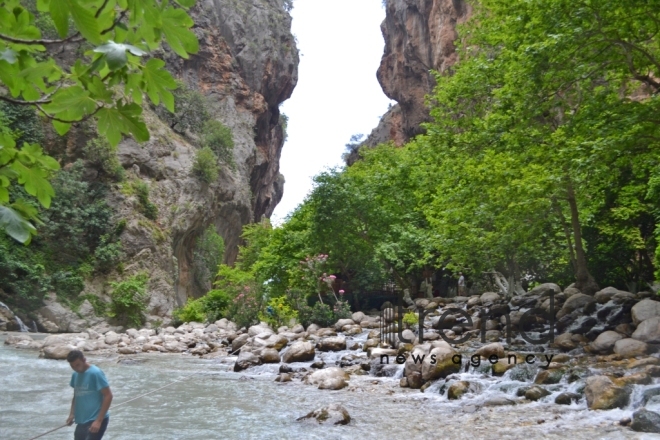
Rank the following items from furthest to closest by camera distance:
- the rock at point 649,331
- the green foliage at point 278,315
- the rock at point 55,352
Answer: the green foliage at point 278,315, the rock at point 55,352, the rock at point 649,331

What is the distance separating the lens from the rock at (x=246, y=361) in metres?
13.3

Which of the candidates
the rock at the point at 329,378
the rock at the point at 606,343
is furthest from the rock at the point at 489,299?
the rock at the point at 329,378

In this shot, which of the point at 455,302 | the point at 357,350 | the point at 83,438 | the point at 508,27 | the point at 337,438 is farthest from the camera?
the point at 455,302

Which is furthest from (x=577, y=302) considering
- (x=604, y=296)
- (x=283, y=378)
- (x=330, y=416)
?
(x=330, y=416)

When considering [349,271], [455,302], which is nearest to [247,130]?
[349,271]

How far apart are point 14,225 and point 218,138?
122ft

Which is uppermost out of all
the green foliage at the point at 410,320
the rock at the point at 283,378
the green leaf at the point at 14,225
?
the green leaf at the point at 14,225

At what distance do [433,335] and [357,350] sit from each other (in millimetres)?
2035

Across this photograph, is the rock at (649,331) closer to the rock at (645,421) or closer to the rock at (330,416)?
the rock at (645,421)

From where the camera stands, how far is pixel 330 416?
7.78 metres

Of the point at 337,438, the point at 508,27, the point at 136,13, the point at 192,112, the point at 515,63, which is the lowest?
the point at 337,438

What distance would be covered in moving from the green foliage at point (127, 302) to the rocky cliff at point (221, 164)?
2.34 ft

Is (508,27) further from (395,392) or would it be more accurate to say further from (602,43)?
(395,392)

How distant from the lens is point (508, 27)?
11.3 metres
